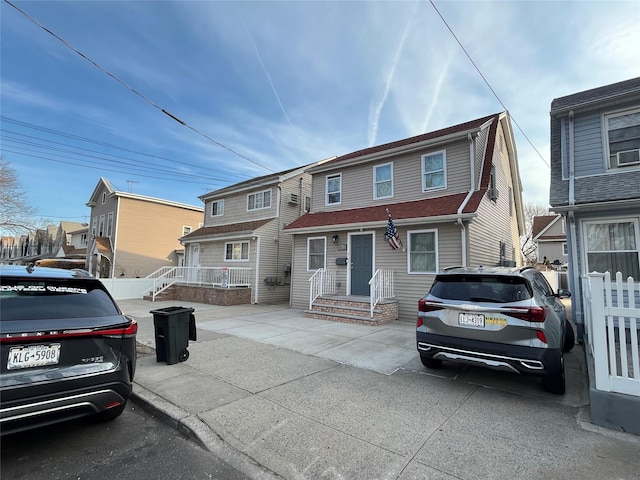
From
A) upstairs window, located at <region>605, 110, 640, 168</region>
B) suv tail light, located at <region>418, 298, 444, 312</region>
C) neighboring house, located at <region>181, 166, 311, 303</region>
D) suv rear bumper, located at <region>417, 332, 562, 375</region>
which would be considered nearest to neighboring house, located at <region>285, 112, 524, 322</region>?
neighboring house, located at <region>181, 166, 311, 303</region>

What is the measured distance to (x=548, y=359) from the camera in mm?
3713

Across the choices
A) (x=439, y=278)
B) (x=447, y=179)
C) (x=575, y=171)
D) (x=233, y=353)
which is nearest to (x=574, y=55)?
(x=575, y=171)

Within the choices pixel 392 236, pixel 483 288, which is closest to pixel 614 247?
pixel 392 236

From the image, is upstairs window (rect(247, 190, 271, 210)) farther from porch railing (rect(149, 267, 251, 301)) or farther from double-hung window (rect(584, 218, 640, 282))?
double-hung window (rect(584, 218, 640, 282))

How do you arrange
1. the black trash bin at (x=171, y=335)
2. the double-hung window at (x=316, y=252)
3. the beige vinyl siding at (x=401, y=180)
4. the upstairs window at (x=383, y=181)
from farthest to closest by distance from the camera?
the double-hung window at (x=316, y=252), the upstairs window at (x=383, y=181), the beige vinyl siding at (x=401, y=180), the black trash bin at (x=171, y=335)

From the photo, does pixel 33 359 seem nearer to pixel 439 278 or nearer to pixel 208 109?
pixel 439 278

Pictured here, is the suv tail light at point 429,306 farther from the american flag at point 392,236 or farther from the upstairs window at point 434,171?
the upstairs window at point 434,171

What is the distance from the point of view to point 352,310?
385 inches

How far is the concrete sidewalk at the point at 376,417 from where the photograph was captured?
8.51 feet

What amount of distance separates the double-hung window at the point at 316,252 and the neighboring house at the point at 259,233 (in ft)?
10.7

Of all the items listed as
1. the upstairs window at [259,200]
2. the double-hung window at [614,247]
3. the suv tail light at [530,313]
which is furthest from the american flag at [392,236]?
the upstairs window at [259,200]

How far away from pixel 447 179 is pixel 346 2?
235 inches

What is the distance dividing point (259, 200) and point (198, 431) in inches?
576

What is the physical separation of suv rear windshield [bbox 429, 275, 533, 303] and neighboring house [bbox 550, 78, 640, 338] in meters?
4.49
